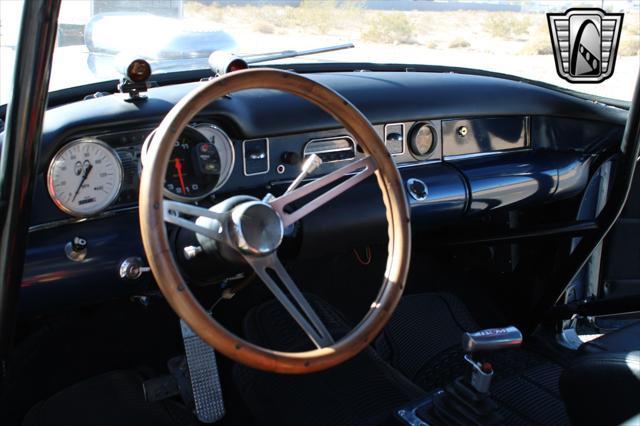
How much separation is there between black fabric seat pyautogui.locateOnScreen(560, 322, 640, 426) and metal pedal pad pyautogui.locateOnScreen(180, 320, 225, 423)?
117 centimetres

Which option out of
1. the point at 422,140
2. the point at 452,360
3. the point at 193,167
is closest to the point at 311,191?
the point at 193,167

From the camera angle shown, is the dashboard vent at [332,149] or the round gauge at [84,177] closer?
the round gauge at [84,177]

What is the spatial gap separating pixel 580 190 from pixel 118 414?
6.79 feet

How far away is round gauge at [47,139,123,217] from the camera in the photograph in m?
2.04

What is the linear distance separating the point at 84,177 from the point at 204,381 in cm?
87

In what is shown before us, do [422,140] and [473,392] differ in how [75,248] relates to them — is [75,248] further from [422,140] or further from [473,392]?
[422,140]

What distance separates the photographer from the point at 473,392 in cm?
224

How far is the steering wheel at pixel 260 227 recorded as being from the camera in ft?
5.05

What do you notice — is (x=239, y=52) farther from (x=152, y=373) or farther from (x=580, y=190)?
(x=580, y=190)

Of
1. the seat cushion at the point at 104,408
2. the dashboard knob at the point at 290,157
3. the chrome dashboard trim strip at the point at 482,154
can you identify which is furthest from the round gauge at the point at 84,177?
the chrome dashboard trim strip at the point at 482,154

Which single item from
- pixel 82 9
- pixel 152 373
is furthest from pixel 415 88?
pixel 152 373

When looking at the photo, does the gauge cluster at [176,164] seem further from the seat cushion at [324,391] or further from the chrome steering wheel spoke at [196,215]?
the seat cushion at [324,391]

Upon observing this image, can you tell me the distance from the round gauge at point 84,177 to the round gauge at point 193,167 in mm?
157

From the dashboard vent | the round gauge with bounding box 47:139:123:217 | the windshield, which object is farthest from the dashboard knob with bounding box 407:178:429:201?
the round gauge with bounding box 47:139:123:217
